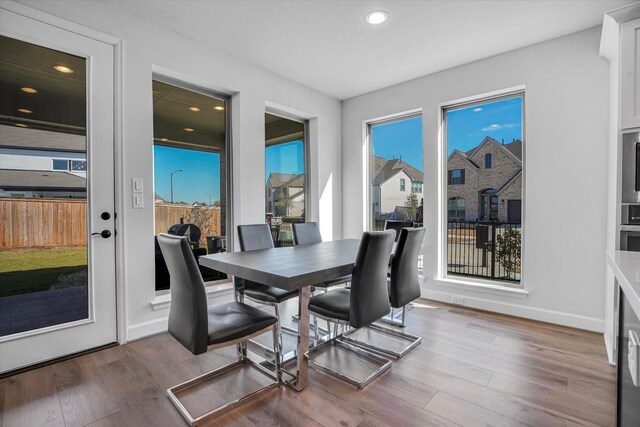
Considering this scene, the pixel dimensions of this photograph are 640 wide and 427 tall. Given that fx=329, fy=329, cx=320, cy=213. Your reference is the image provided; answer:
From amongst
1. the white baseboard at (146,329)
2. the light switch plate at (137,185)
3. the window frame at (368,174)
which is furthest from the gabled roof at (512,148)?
the white baseboard at (146,329)

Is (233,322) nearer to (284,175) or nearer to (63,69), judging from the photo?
(63,69)

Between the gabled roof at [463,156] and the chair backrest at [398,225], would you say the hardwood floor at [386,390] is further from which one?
the gabled roof at [463,156]

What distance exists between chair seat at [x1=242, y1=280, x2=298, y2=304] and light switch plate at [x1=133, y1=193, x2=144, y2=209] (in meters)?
1.11

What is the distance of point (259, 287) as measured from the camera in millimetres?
2686

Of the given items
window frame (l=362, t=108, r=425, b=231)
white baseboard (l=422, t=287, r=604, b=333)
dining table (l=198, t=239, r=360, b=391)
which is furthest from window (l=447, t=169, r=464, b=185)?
dining table (l=198, t=239, r=360, b=391)

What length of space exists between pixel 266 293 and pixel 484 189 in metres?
2.68

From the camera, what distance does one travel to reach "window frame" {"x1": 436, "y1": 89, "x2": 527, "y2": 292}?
10.9ft

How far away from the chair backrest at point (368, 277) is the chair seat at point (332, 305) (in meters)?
0.09

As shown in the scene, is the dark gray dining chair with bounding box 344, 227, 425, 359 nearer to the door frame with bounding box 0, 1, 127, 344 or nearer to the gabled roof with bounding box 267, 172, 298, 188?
the door frame with bounding box 0, 1, 127, 344

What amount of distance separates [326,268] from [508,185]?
105 inches

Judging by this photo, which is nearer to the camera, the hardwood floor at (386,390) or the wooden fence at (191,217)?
the hardwood floor at (386,390)

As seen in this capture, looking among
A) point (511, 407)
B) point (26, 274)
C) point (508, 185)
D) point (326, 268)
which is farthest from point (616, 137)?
point (26, 274)

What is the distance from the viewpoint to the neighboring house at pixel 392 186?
14.0ft

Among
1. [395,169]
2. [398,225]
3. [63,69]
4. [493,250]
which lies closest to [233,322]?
[63,69]
